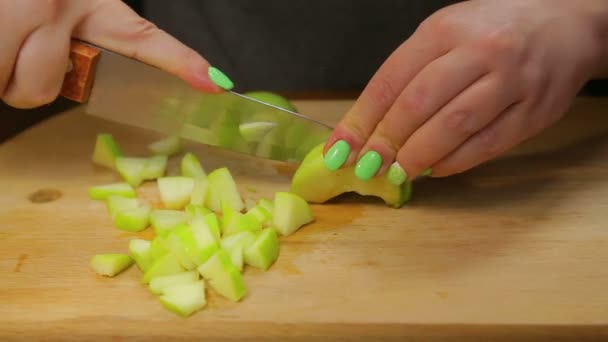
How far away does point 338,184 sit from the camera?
132cm

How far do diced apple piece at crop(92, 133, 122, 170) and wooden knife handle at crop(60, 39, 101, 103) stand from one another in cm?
20

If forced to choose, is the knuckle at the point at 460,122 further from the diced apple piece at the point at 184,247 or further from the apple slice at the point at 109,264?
the apple slice at the point at 109,264

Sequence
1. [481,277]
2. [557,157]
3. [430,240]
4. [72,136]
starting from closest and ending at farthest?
[481,277]
[430,240]
[557,157]
[72,136]

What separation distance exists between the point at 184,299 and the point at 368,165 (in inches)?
15.9

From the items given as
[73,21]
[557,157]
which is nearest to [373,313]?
[557,157]

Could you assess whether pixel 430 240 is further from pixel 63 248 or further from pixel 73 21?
pixel 73 21

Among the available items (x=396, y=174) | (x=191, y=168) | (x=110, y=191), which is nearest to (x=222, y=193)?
(x=191, y=168)

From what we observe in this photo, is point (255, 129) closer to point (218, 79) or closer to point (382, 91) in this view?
point (218, 79)

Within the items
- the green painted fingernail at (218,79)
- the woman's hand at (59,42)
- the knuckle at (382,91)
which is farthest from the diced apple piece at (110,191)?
the knuckle at (382,91)

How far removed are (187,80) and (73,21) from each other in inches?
9.6

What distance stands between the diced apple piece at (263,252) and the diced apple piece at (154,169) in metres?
0.39

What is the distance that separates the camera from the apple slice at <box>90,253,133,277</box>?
1172 mm

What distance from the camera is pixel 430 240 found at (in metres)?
1.22

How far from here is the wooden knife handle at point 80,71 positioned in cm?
130
